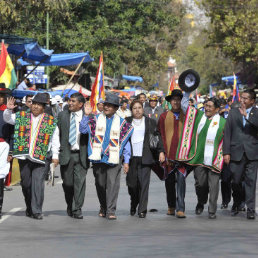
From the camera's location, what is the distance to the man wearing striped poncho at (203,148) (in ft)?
40.0

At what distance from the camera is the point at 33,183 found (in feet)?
38.3

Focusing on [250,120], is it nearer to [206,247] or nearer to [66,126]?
[66,126]

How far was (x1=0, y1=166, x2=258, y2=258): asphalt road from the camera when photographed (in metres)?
8.70

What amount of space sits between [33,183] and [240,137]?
10.2 ft

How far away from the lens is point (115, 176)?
39.0 ft

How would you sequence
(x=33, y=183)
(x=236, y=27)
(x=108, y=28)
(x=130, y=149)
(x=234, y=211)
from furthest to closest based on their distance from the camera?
(x=236, y=27) < (x=108, y=28) < (x=234, y=211) < (x=130, y=149) < (x=33, y=183)

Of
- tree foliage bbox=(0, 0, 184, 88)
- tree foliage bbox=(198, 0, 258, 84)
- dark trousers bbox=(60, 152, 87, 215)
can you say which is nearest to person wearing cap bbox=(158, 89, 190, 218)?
dark trousers bbox=(60, 152, 87, 215)

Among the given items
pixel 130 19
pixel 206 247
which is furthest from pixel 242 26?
pixel 206 247

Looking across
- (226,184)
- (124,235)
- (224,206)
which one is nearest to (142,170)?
(226,184)

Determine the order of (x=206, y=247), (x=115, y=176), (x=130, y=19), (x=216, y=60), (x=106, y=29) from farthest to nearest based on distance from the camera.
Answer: (x=216, y=60)
(x=130, y=19)
(x=106, y=29)
(x=115, y=176)
(x=206, y=247)

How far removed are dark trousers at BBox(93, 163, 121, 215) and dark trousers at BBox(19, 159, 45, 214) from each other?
2.69 ft

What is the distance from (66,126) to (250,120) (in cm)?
267

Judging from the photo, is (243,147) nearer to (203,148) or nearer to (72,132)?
(203,148)

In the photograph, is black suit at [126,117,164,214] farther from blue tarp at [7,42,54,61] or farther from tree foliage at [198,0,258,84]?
tree foliage at [198,0,258,84]
